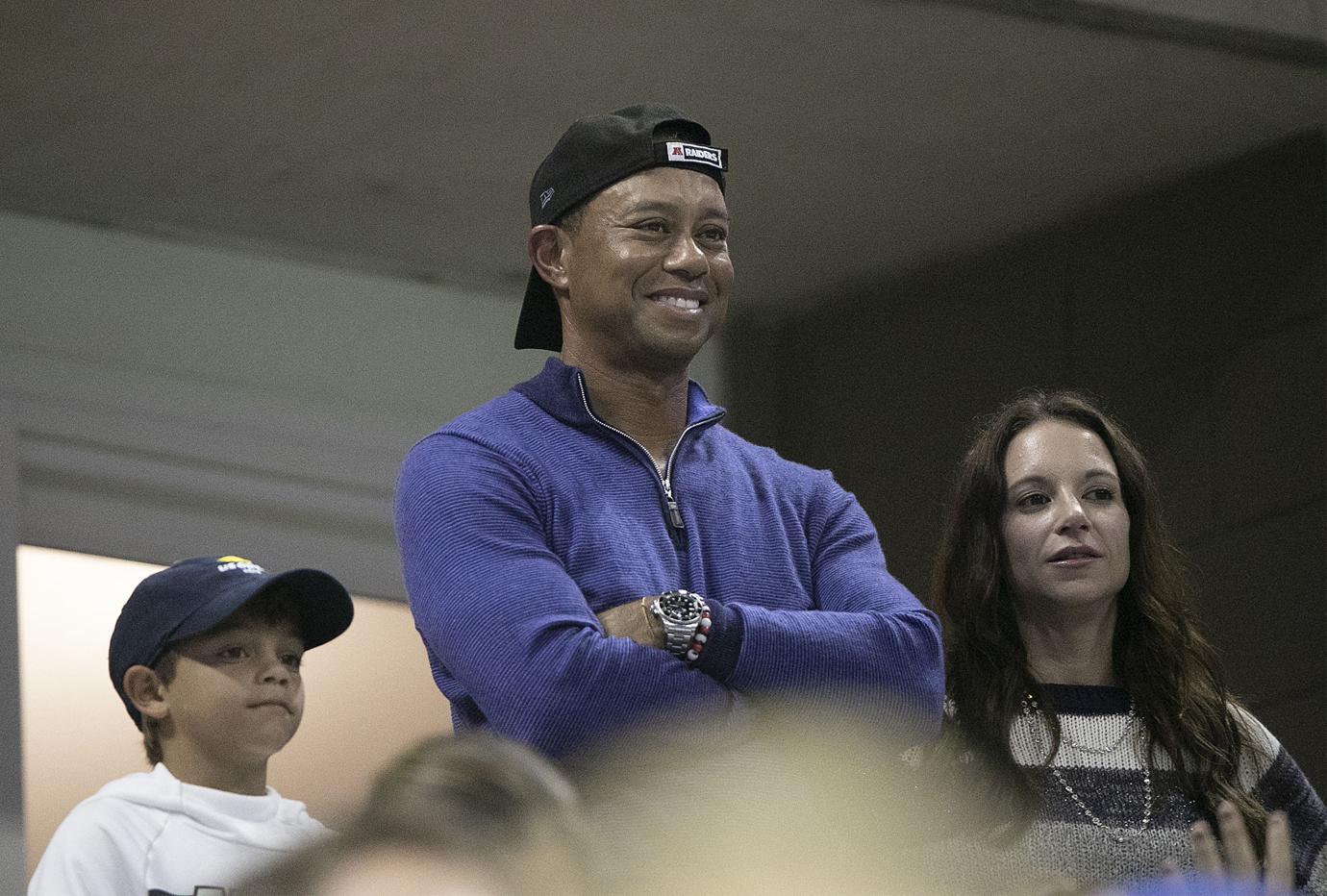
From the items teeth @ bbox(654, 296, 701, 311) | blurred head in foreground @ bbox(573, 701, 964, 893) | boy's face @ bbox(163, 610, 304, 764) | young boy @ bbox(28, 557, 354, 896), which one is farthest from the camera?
boy's face @ bbox(163, 610, 304, 764)

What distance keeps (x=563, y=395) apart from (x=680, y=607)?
1.22 feet

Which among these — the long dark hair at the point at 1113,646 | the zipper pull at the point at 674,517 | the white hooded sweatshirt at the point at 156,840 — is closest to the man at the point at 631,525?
the zipper pull at the point at 674,517

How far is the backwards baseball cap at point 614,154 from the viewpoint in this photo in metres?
2.55

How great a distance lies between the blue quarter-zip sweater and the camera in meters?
2.21

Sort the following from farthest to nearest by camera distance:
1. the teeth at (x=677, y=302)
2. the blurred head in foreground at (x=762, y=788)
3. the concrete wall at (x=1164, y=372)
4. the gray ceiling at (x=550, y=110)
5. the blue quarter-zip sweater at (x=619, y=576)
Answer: the concrete wall at (x=1164, y=372) < the gray ceiling at (x=550, y=110) < the teeth at (x=677, y=302) < the blue quarter-zip sweater at (x=619, y=576) < the blurred head in foreground at (x=762, y=788)

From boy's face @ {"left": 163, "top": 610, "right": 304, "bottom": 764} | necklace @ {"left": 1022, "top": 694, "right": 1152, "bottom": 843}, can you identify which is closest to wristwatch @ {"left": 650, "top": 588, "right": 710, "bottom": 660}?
necklace @ {"left": 1022, "top": 694, "right": 1152, "bottom": 843}

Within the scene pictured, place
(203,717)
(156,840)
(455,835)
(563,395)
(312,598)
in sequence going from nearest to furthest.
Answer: (455,835) → (563,395) → (156,840) → (203,717) → (312,598)

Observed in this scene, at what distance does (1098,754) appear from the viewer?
9.04 ft

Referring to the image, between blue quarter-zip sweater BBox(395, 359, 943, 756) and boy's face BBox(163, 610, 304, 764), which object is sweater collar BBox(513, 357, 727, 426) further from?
boy's face BBox(163, 610, 304, 764)

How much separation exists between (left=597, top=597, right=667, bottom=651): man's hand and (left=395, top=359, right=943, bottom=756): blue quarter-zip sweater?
0.02 meters

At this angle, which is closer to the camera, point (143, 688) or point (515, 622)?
point (515, 622)

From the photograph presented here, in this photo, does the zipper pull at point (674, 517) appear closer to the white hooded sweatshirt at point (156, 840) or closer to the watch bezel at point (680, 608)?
the watch bezel at point (680, 608)

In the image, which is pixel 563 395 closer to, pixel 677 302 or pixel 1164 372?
pixel 677 302

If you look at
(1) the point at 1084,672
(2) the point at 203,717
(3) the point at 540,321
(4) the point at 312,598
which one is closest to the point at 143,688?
(2) the point at 203,717
